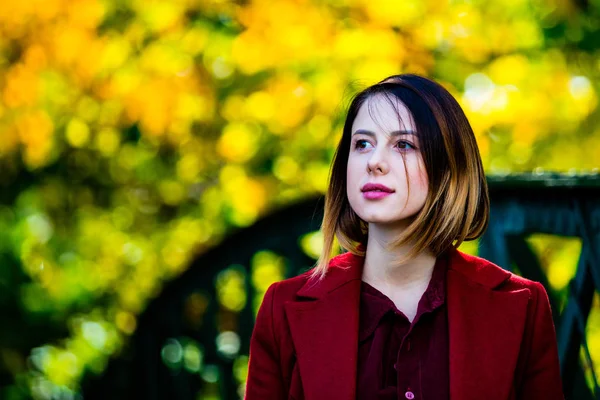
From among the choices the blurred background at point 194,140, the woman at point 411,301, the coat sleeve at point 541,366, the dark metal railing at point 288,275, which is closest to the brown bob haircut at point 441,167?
the woman at point 411,301

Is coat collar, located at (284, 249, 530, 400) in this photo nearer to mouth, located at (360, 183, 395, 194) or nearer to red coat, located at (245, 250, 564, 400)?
red coat, located at (245, 250, 564, 400)

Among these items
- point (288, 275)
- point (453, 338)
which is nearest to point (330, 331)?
point (453, 338)

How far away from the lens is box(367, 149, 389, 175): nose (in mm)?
2289

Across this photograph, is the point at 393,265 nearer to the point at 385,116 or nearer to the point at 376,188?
the point at 376,188

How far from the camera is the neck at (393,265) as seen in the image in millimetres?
2418

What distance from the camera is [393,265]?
2.43 m

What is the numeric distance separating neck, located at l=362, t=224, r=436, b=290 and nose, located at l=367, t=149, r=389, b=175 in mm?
187

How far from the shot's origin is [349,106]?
2.58 m

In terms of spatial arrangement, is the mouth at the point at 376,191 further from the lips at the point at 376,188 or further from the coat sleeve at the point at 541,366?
the coat sleeve at the point at 541,366

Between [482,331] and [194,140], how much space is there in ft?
15.3

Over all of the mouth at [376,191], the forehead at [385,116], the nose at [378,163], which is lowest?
the mouth at [376,191]

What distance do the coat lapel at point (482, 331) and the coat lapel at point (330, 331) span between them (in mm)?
246

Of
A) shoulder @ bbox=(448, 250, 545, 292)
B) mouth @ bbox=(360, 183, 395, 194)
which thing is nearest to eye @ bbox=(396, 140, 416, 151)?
mouth @ bbox=(360, 183, 395, 194)

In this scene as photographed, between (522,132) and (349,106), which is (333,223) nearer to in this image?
(349,106)
